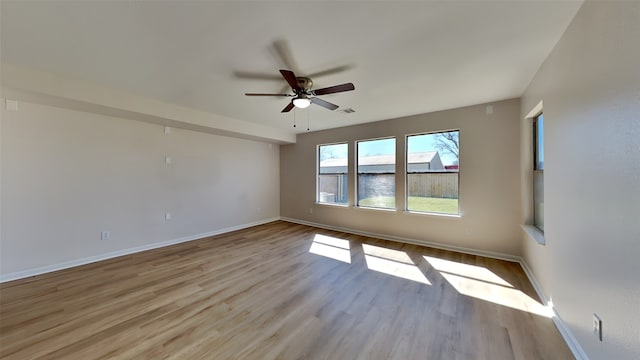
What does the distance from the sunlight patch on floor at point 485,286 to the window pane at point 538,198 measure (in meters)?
0.93

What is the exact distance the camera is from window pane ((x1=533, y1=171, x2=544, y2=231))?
2841mm

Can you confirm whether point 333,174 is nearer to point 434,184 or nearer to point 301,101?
point 434,184

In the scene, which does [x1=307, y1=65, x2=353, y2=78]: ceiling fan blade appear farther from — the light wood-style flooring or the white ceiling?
the light wood-style flooring

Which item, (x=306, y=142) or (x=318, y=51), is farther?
(x=306, y=142)

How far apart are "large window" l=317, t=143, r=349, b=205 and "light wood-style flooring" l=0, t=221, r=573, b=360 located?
2139 millimetres

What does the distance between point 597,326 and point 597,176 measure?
974 mm

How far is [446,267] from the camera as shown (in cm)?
324

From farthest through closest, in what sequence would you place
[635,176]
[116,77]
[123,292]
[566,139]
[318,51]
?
[116,77], [123,292], [318,51], [566,139], [635,176]

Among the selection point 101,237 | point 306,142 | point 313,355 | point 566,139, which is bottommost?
point 313,355

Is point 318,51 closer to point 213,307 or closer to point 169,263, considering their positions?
point 213,307

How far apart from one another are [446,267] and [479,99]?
2686mm

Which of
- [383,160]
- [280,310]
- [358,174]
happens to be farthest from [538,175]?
[280,310]

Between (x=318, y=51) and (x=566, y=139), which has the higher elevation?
(x=318, y=51)

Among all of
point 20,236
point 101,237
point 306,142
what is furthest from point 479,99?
point 20,236
